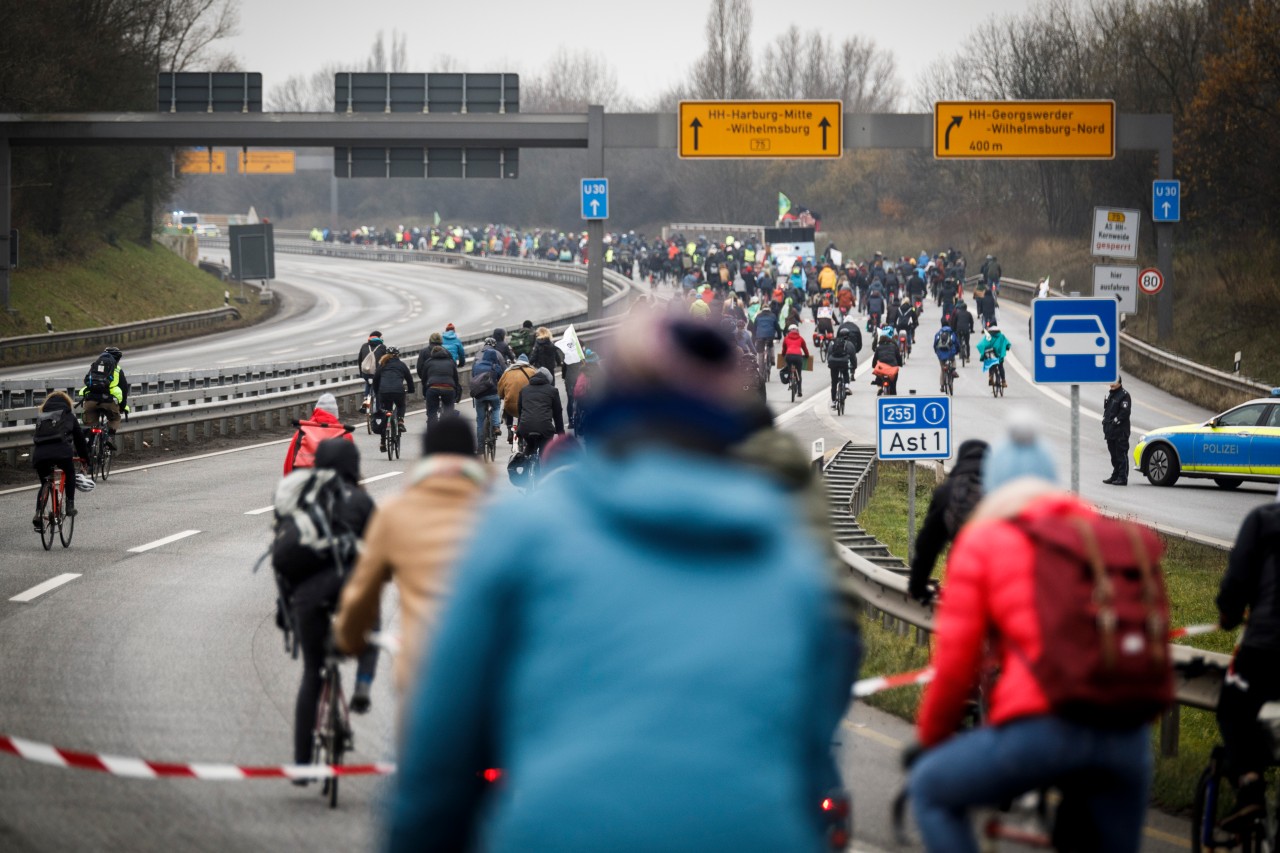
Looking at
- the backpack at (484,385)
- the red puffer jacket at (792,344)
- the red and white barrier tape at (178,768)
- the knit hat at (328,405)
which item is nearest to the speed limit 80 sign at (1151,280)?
the red puffer jacket at (792,344)

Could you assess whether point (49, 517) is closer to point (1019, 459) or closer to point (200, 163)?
point (1019, 459)

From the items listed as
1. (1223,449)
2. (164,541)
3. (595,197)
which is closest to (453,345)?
(595,197)

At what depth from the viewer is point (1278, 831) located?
633 centimetres

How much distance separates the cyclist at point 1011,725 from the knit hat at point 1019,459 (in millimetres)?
407

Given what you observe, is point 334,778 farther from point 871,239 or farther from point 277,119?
point 871,239

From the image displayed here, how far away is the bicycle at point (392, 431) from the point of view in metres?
25.9

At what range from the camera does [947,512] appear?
7.33 m

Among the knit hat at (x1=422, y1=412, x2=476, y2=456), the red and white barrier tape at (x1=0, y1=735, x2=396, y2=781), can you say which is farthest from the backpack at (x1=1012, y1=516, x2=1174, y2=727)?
the red and white barrier tape at (x1=0, y1=735, x2=396, y2=781)

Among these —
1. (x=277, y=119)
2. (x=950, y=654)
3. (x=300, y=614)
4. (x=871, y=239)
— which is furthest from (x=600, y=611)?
(x=871, y=239)

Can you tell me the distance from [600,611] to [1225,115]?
52.0m

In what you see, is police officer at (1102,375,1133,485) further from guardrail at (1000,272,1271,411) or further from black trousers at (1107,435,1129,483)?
guardrail at (1000,272,1271,411)

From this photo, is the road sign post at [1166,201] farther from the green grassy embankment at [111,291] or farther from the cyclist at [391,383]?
the green grassy embankment at [111,291]

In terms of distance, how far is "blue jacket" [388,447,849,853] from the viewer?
2.39m

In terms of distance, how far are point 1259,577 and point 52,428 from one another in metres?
12.4
